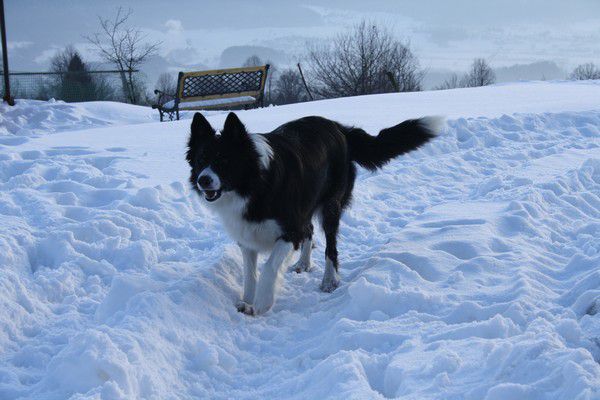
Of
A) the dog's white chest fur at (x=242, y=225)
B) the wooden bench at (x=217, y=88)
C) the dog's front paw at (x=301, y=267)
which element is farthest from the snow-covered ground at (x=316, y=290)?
the wooden bench at (x=217, y=88)

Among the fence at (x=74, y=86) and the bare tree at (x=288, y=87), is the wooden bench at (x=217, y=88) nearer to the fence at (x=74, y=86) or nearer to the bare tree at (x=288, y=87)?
the fence at (x=74, y=86)

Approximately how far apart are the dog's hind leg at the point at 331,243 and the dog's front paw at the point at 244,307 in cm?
75

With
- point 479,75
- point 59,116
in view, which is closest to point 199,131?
point 59,116

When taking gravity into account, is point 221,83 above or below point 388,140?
above

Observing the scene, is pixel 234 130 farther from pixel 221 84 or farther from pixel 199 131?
pixel 221 84

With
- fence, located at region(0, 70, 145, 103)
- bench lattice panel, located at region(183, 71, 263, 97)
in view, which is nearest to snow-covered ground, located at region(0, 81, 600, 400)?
bench lattice panel, located at region(183, 71, 263, 97)

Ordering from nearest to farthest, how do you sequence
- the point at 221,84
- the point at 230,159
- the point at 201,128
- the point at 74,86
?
the point at 230,159, the point at 201,128, the point at 221,84, the point at 74,86

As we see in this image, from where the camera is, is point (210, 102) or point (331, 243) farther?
point (210, 102)

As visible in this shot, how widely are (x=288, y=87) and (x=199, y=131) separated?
66.8 m

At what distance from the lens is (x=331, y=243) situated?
5.36m

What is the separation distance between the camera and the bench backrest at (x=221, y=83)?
16547mm

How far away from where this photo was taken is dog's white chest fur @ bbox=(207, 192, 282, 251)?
15.2 feet

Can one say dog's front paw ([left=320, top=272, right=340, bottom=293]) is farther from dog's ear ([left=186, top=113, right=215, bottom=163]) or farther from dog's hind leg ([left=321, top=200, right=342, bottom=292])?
dog's ear ([left=186, top=113, right=215, bottom=163])

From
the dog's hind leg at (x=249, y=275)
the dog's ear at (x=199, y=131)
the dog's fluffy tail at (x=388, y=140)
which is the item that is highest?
the dog's ear at (x=199, y=131)
